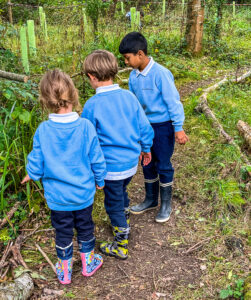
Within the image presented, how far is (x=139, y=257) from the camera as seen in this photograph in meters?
2.65

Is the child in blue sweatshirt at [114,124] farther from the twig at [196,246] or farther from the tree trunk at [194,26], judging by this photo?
the tree trunk at [194,26]

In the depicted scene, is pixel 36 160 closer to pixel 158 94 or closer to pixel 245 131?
pixel 158 94

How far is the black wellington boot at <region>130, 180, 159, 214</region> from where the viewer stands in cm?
317

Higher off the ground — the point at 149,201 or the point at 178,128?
the point at 178,128

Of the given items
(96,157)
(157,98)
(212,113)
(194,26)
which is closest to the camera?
(96,157)

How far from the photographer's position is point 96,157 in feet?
6.84

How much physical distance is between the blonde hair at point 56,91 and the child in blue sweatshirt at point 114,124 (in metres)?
0.27

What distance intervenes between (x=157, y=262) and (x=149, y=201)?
0.77 metres

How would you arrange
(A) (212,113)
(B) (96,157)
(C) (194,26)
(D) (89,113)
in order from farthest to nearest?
1. (C) (194,26)
2. (A) (212,113)
3. (D) (89,113)
4. (B) (96,157)

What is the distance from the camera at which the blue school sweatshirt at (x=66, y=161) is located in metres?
1.97

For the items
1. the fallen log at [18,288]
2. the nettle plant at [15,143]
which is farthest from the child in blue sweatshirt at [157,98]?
the fallen log at [18,288]

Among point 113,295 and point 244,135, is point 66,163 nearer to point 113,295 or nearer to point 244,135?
point 113,295

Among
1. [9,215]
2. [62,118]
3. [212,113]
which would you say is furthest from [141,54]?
[212,113]

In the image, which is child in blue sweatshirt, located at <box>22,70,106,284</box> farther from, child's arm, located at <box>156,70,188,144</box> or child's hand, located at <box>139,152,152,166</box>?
child's arm, located at <box>156,70,188,144</box>
